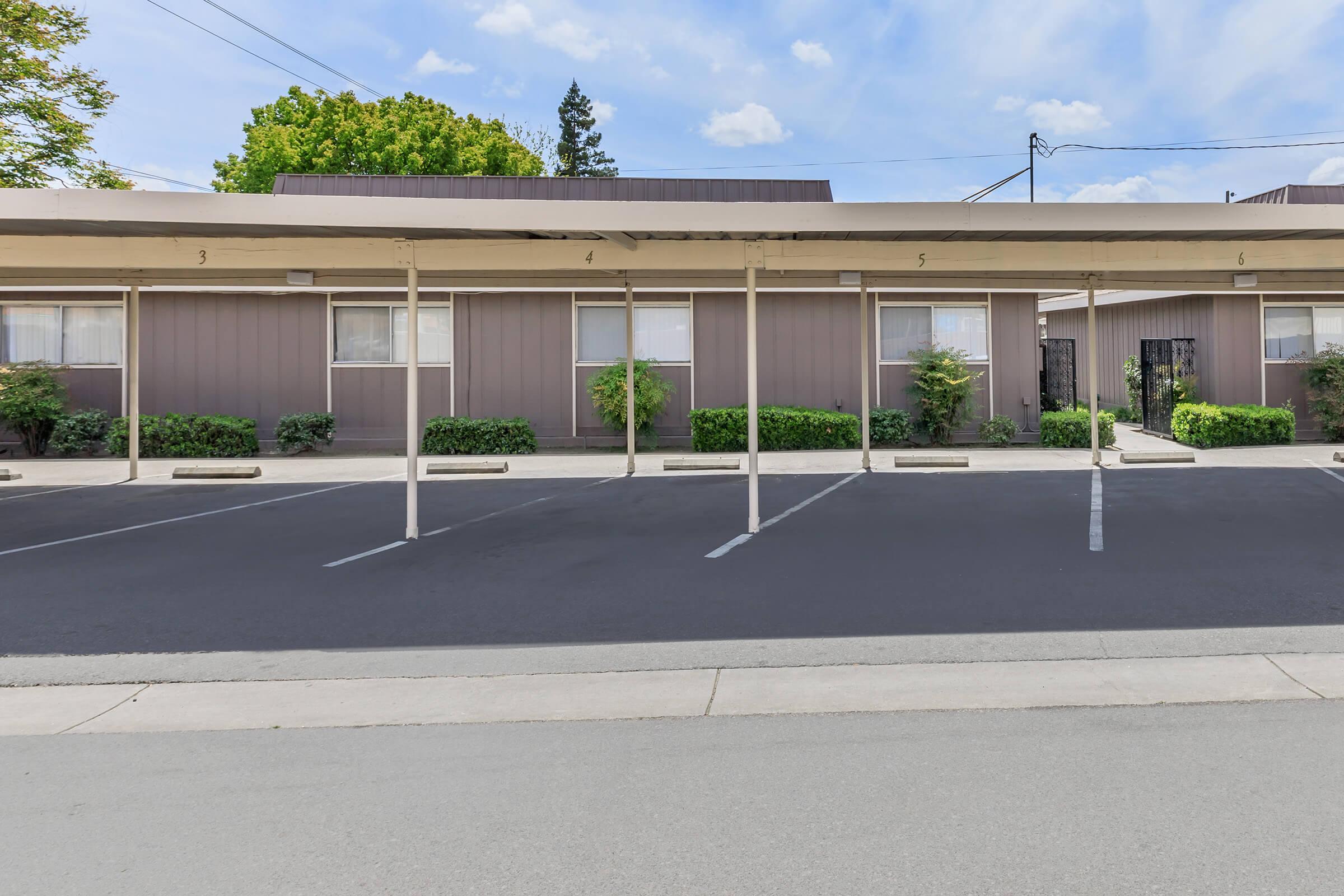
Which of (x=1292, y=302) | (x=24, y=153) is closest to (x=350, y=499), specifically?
(x=24, y=153)

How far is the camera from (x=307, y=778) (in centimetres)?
389

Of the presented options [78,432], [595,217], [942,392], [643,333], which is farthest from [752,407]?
[78,432]

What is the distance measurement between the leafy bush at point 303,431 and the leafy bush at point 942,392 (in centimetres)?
1155

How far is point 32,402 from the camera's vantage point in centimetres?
1683

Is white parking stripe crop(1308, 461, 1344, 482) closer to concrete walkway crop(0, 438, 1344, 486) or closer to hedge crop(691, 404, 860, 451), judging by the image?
concrete walkway crop(0, 438, 1344, 486)

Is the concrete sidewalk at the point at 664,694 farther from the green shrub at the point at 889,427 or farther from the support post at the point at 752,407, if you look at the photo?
the green shrub at the point at 889,427

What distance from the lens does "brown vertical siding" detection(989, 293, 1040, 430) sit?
19.0 m

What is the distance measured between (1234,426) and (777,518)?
40.5 ft

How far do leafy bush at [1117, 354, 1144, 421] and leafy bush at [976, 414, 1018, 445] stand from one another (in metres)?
5.60

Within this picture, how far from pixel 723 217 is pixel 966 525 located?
405cm

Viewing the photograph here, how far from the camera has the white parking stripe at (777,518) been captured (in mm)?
8469

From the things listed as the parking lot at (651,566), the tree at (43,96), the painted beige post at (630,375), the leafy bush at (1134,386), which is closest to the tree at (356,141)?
the tree at (43,96)

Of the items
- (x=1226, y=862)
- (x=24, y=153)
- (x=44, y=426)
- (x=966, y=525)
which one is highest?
(x=24, y=153)

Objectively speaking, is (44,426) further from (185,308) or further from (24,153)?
(24,153)
